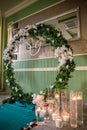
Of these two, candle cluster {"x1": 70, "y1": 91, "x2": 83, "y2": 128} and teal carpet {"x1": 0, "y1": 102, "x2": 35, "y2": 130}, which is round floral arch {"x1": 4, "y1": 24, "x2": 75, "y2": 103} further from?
candle cluster {"x1": 70, "y1": 91, "x2": 83, "y2": 128}

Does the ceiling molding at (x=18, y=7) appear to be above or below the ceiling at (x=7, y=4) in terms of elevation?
below

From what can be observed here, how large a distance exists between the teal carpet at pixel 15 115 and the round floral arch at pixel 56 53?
277 mm

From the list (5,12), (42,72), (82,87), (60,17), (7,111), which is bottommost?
(7,111)

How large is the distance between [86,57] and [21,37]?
5.60 feet

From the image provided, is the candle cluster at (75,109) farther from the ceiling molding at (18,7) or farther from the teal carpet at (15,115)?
the ceiling molding at (18,7)

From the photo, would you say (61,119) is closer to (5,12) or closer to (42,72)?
(42,72)

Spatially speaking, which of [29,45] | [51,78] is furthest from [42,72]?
[29,45]

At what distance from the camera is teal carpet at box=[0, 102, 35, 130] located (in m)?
2.66

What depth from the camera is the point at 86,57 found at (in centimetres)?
332

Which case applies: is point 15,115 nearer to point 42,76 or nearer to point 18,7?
point 42,76

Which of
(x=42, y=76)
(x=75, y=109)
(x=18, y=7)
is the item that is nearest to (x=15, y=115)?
(x=42, y=76)

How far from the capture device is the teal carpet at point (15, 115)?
2.66 metres

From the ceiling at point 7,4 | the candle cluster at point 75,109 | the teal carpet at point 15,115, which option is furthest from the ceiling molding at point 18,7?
the candle cluster at point 75,109

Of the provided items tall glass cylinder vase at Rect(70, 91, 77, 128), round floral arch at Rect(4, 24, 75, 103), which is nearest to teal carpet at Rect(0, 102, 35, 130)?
round floral arch at Rect(4, 24, 75, 103)
